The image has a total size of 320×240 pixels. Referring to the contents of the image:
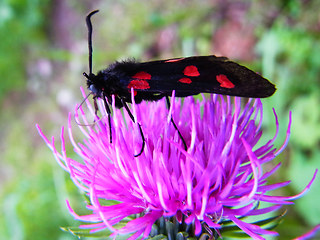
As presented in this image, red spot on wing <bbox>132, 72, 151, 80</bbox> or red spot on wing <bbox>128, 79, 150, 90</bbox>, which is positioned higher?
red spot on wing <bbox>132, 72, 151, 80</bbox>

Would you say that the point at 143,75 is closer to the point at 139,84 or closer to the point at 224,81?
the point at 139,84

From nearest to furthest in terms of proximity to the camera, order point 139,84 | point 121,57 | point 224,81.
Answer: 1. point 224,81
2. point 139,84
3. point 121,57

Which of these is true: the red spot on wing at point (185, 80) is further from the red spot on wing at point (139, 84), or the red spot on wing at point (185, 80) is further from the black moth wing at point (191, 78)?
the red spot on wing at point (139, 84)

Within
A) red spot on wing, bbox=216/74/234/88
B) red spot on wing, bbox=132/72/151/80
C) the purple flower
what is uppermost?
Answer: red spot on wing, bbox=132/72/151/80

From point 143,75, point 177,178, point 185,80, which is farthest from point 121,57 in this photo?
point 177,178

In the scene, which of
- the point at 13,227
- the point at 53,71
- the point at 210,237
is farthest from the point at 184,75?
the point at 53,71

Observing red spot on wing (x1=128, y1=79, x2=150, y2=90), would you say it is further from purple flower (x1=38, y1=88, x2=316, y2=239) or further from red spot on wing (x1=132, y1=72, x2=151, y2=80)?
purple flower (x1=38, y1=88, x2=316, y2=239)

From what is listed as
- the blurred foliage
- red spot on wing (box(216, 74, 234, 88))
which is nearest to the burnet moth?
red spot on wing (box(216, 74, 234, 88))

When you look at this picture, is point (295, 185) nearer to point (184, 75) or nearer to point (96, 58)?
point (184, 75)
